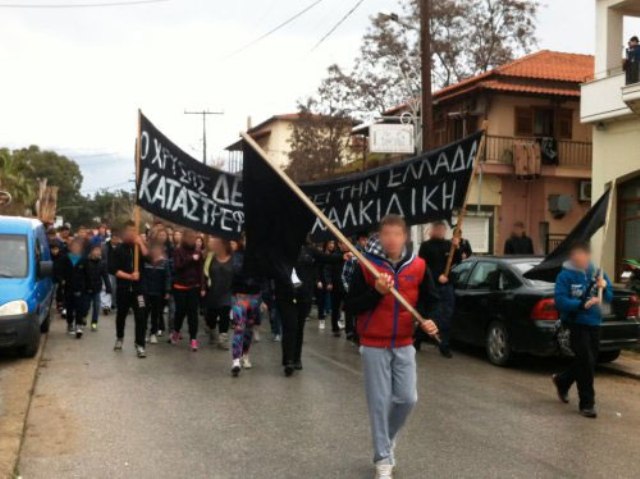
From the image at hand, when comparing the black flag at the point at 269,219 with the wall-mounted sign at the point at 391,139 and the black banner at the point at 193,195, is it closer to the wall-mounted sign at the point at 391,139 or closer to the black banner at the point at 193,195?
the black banner at the point at 193,195

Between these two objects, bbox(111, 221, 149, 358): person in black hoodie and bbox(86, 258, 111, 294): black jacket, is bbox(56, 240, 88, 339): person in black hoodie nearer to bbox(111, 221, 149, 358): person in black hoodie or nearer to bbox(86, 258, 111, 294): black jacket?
bbox(86, 258, 111, 294): black jacket

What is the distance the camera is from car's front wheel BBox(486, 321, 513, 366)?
32.9ft

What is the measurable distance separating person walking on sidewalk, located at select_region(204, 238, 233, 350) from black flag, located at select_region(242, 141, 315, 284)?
4.06 metres

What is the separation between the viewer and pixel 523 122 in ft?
94.3

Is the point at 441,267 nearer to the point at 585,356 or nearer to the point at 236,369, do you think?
the point at 236,369

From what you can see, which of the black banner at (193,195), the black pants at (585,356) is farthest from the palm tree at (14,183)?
the black pants at (585,356)

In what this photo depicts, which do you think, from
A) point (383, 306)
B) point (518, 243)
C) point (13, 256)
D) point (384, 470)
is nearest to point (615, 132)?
point (518, 243)

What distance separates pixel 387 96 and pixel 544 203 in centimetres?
935

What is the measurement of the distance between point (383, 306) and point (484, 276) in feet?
20.3

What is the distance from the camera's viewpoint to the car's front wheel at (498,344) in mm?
10023

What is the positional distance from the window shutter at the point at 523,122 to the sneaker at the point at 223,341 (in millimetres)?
19540

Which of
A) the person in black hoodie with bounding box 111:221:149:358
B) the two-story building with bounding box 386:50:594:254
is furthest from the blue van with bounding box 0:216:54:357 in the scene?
the two-story building with bounding box 386:50:594:254

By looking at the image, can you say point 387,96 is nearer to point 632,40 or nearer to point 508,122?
point 508,122

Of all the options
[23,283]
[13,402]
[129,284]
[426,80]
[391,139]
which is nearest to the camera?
[13,402]
